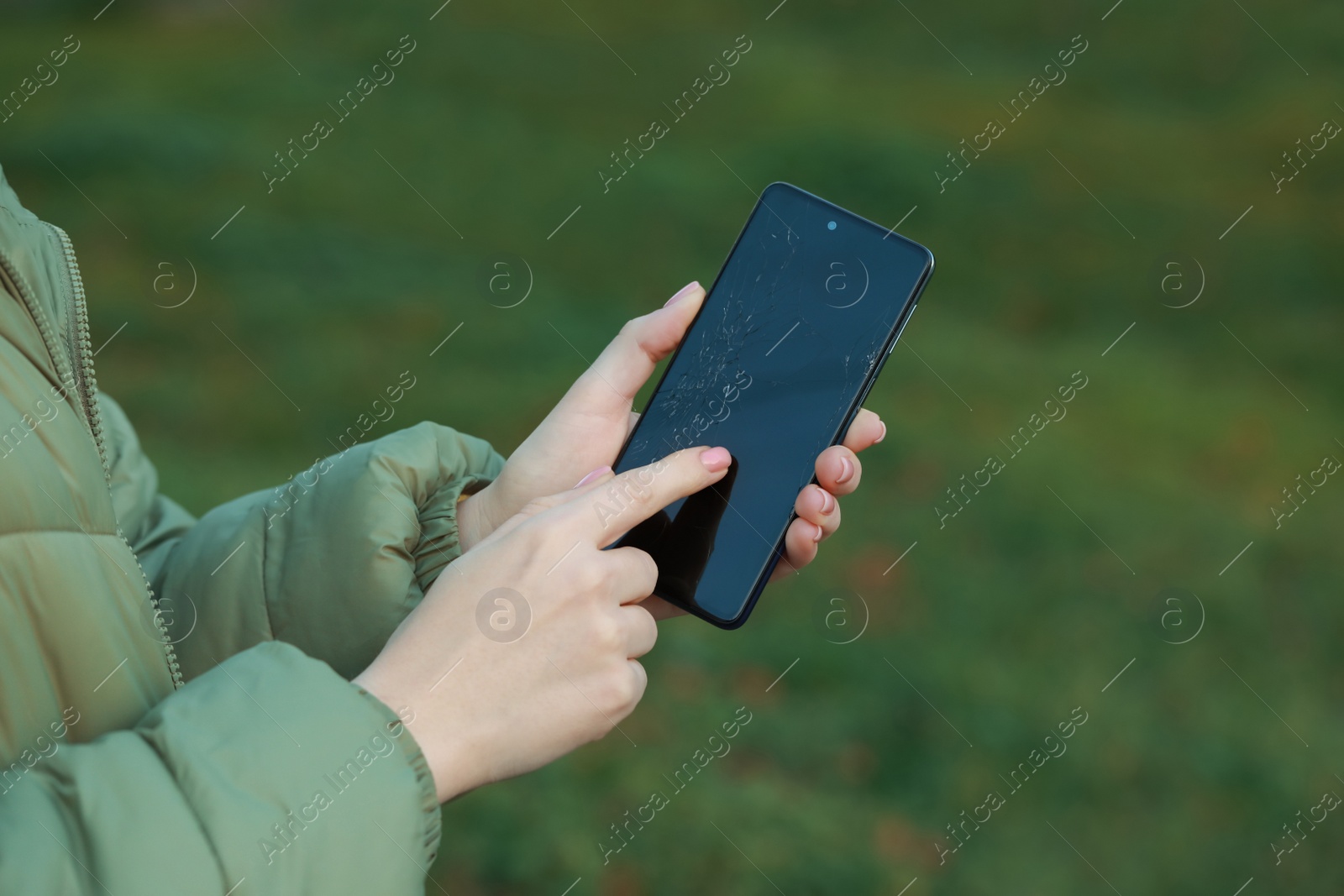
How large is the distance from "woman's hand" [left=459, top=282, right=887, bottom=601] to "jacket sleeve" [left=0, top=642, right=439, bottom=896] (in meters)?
0.63

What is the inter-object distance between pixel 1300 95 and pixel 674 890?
572 centimetres

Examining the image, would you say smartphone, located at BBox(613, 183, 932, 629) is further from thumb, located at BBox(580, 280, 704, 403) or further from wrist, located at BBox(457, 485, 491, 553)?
wrist, located at BBox(457, 485, 491, 553)

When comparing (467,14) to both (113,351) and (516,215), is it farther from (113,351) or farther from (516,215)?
(113,351)

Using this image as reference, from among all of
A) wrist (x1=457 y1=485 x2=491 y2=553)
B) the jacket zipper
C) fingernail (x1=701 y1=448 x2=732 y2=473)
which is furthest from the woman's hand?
the jacket zipper

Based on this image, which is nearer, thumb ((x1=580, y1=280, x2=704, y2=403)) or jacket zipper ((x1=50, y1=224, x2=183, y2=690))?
jacket zipper ((x1=50, y1=224, x2=183, y2=690))

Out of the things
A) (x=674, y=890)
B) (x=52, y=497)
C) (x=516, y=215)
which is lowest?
(x=674, y=890)

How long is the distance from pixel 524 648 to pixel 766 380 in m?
0.71

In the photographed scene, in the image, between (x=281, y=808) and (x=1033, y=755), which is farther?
(x=1033, y=755)

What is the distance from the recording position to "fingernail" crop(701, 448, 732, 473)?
154 centimetres

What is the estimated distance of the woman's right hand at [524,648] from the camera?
1107 mm

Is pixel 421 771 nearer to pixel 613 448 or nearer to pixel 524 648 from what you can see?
pixel 524 648

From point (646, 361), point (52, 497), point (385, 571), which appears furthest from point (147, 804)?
point (646, 361)

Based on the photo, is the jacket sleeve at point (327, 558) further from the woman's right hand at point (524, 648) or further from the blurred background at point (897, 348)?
the blurred background at point (897, 348)

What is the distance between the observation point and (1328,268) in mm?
5223
